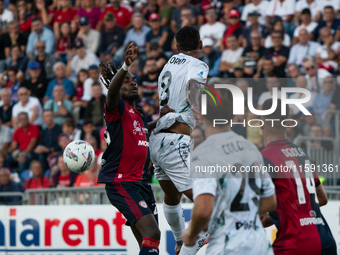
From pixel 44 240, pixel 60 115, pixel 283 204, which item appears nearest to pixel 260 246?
pixel 283 204

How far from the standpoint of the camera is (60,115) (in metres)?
14.4

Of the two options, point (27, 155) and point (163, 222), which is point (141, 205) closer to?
point (163, 222)

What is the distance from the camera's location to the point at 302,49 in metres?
12.8

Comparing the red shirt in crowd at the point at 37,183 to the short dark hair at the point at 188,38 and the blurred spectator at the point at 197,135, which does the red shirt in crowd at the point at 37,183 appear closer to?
the blurred spectator at the point at 197,135

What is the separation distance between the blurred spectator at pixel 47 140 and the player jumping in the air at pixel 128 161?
7133mm

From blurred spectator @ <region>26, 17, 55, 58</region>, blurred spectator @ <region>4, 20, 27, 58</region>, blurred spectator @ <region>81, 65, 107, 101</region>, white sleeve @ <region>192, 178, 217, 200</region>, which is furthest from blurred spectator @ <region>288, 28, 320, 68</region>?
blurred spectator @ <region>4, 20, 27, 58</region>

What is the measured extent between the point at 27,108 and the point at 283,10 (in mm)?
7615

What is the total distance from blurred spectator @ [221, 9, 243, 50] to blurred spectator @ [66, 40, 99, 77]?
3900 mm

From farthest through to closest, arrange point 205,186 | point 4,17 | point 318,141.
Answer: point 4,17 → point 318,141 → point 205,186

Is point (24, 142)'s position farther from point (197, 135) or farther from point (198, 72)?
point (198, 72)

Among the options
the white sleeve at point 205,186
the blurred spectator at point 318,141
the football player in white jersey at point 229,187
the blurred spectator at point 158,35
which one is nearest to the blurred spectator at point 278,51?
the blurred spectator at point 318,141

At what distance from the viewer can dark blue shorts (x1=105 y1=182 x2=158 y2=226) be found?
629cm

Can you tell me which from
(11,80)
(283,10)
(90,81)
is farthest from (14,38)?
(283,10)

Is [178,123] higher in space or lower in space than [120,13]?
lower
